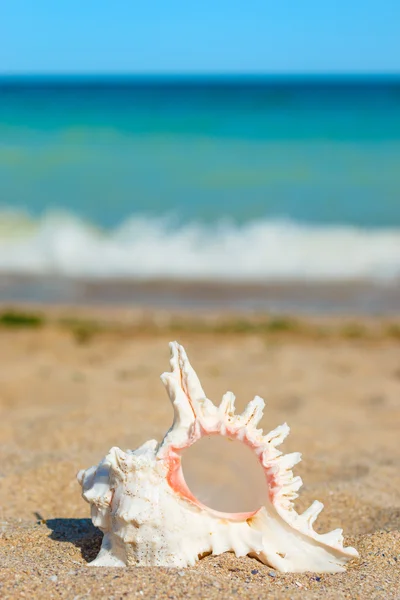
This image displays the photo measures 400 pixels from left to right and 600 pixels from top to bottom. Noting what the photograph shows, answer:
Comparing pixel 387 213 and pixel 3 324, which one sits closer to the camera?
pixel 3 324

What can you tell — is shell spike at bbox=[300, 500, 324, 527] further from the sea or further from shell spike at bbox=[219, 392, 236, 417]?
the sea

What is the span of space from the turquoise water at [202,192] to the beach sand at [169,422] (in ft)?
9.13

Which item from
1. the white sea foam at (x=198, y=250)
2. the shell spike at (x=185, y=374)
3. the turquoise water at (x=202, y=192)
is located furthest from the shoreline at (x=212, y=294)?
the shell spike at (x=185, y=374)

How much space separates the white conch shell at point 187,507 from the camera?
196cm

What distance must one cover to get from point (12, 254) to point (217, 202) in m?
4.43

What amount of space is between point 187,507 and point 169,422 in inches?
75.4

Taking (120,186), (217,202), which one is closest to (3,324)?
(217,202)

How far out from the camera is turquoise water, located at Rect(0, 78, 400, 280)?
9.29m

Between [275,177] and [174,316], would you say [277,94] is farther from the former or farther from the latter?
[174,316]

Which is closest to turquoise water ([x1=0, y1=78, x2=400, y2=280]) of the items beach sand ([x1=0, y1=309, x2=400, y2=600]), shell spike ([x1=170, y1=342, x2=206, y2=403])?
beach sand ([x1=0, y1=309, x2=400, y2=600])

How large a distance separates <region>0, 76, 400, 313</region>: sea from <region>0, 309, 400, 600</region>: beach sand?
1491 mm

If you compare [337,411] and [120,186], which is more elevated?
[120,186]

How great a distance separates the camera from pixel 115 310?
6867mm

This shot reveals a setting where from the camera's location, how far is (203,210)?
12039mm
